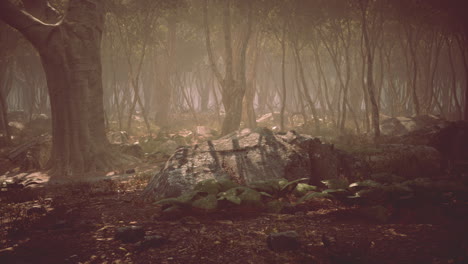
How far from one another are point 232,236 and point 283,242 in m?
0.70

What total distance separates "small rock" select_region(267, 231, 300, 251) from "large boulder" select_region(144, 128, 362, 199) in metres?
2.57

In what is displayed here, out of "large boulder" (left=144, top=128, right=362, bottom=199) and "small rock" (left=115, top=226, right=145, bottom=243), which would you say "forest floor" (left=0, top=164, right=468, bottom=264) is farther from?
"large boulder" (left=144, top=128, right=362, bottom=199)

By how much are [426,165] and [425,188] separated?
3945 millimetres

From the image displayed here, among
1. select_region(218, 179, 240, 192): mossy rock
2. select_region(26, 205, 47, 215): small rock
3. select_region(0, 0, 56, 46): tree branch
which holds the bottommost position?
select_region(26, 205, 47, 215): small rock

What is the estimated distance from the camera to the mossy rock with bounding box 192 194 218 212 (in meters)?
4.17

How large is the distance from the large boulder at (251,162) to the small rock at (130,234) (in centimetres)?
182

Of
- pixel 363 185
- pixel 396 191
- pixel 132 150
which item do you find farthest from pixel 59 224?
pixel 132 150

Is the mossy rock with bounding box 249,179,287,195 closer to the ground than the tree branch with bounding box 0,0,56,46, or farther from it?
closer to the ground

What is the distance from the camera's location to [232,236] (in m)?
3.50

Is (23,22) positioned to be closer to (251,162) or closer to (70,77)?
(70,77)

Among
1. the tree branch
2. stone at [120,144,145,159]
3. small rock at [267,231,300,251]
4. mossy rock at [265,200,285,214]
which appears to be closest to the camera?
small rock at [267,231,300,251]

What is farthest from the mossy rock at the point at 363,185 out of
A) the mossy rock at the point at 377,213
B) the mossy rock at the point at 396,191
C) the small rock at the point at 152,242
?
the small rock at the point at 152,242

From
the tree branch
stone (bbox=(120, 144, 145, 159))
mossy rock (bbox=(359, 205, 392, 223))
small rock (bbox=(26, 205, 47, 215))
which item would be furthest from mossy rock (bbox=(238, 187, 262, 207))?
stone (bbox=(120, 144, 145, 159))

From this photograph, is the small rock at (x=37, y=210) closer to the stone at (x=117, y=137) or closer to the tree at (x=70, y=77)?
the tree at (x=70, y=77)
